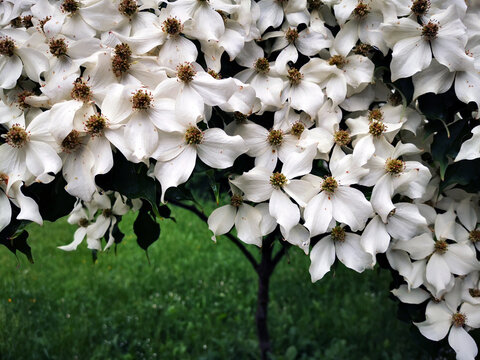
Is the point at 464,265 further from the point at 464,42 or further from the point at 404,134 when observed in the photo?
the point at 464,42

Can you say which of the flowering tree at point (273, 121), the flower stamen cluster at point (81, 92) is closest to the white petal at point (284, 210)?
the flowering tree at point (273, 121)

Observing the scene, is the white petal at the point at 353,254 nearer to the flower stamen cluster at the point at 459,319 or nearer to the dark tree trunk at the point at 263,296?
the flower stamen cluster at the point at 459,319

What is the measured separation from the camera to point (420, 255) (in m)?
1.23

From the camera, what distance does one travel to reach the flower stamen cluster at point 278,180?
3.54 feet

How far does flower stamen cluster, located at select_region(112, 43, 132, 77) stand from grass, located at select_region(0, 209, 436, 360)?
1.90 metres

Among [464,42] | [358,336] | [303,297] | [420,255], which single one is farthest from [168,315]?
[464,42]

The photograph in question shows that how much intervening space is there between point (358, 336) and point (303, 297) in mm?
614

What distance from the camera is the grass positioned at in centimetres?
282

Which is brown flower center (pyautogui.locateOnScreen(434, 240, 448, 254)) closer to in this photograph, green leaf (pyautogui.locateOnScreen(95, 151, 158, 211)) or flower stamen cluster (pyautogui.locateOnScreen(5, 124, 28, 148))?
green leaf (pyautogui.locateOnScreen(95, 151, 158, 211))

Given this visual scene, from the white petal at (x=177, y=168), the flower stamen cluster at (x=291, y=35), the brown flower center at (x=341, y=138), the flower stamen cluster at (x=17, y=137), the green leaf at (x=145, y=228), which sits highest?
the flower stamen cluster at (x=291, y=35)

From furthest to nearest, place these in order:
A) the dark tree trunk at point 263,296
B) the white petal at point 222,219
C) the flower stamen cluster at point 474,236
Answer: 1. the dark tree trunk at point 263,296
2. the flower stamen cluster at point 474,236
3. the white petal at point 222,219

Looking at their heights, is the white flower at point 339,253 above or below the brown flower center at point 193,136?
below

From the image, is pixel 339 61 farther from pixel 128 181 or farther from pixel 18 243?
pixel 18 243

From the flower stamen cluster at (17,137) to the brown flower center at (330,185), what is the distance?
64 cm
